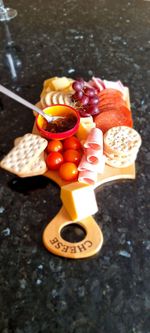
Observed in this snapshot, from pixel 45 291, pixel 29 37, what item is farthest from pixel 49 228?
pixel 29 37

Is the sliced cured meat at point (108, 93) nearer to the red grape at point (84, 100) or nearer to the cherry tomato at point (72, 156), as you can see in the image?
the red grape at point (84, 100)

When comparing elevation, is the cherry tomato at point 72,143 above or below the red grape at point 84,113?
below

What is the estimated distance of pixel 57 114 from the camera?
0.96 metres

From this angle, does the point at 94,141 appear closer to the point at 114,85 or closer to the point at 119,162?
the point at 119,162

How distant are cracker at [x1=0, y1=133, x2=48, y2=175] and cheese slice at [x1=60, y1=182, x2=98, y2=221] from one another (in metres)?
0.13

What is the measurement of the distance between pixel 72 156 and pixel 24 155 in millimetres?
116

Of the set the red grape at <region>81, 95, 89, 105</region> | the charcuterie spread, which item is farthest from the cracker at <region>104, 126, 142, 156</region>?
the red grape at <region>81, 95, 89, 105</region>

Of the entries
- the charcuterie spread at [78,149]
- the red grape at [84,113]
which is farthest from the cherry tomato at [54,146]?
the red grape at [84,113]

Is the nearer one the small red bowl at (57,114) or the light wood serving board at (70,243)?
the light wood serving board at (70,243)

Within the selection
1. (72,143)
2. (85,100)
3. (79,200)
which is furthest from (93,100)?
(79,200)

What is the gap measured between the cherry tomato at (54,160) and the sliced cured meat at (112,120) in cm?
14

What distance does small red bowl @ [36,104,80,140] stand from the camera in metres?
0.90

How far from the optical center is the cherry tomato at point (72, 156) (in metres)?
0.86

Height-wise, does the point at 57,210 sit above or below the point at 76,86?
below
